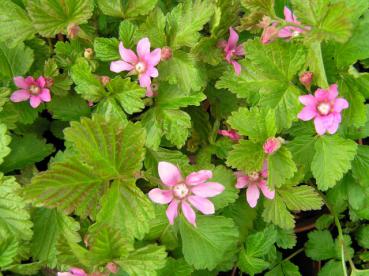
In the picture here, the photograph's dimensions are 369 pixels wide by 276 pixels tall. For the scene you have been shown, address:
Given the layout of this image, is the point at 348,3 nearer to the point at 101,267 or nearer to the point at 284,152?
the point at 284,152

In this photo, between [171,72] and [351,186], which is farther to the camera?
[351,186]

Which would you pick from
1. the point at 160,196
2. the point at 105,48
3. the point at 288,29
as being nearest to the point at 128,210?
the point at 160,196

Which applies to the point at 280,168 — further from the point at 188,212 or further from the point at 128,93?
the point at 128,93

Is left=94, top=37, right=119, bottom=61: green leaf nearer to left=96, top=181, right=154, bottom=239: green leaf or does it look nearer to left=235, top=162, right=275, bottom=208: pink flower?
left=96, top=181, right=154, bottom=239: green leaf

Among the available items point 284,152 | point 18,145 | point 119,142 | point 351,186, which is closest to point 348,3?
point 284,152

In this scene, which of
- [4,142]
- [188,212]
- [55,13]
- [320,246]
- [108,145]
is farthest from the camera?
A: [320,246]

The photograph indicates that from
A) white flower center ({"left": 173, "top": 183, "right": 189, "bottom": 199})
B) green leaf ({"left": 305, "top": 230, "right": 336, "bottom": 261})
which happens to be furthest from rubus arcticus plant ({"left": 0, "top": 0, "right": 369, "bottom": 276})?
green leaf ({"left": 305, "top": 230, "right": 336, "bottom": 261})
